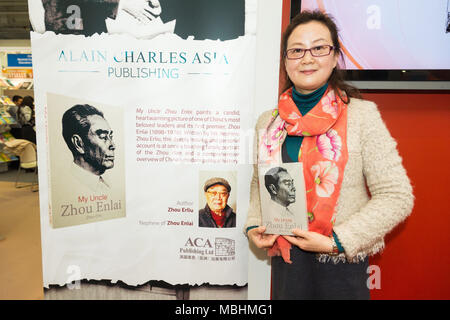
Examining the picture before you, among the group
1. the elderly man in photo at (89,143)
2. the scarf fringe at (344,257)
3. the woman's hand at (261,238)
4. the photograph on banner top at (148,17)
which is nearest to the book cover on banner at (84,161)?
the elderly man in photo at (89,143)

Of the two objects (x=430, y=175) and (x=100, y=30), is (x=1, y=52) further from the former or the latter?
(x=430, y=175)

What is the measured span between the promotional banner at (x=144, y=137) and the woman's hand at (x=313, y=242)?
527 mm

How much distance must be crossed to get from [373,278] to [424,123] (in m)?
0.88

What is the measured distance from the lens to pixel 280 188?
3.60 ft

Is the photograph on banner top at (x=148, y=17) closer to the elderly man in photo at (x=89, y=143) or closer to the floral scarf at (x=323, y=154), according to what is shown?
the elderly man in photo at (x=89, y=143)

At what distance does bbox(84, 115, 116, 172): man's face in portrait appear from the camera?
158 cm

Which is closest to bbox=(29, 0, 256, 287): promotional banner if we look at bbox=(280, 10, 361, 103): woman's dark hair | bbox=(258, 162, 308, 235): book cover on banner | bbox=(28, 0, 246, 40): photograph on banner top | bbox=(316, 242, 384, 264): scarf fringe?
bbox=(28, 0, 246, 40): photograph on banner top

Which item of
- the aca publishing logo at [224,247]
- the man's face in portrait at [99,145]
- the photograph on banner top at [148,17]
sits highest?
the photograph on banner top at [148,17]

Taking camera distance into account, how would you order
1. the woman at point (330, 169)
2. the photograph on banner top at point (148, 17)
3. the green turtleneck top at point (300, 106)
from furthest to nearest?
the photograph on banner top at point (148, 17)
the green turtleneck top at point (300, 106)
the woman at point (330, 169)

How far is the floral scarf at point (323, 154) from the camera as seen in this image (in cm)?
108

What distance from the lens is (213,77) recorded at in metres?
1.51

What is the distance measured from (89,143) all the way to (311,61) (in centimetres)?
118

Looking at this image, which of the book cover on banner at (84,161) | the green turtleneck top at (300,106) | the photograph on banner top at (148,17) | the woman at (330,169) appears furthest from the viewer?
the book cover on banner at (84,161)

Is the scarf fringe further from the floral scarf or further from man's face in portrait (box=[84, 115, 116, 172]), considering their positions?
man's face in portrait (box=[84, 115, 116, 172])
